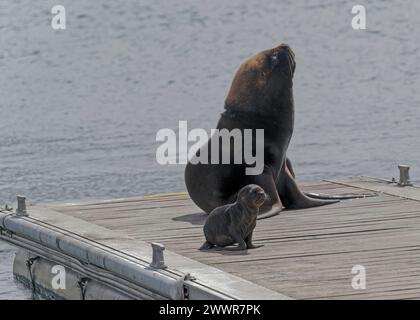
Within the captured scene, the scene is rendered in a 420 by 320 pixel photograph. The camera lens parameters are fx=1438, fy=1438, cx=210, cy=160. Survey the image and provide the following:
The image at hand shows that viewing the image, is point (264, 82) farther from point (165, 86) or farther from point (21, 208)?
point (165, 86)

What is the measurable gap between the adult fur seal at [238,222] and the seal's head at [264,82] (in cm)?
195

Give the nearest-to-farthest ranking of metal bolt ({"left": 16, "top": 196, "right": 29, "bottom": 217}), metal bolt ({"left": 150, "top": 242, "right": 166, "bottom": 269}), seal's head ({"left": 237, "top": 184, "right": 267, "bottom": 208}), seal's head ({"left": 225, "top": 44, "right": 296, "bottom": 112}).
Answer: metal bolt ({"left": 150, "top": 242, "right": 166, "bottom": 269}), seal's head ({"left": 237, "top": 184, "right": 267, "bottom": 208}), seal's head ({"left": 225, "top": 44, "right": 296, "bottom": 112}), metal bolt ({"left": 16, "top": 196, "right": 29, "bottom": 217})

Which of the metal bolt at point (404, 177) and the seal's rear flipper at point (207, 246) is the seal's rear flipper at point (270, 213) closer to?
the seal's rear flipper at point (207, 246)

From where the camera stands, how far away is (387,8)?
129 feet

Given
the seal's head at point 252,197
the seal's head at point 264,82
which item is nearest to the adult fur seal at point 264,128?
the seal's head at point 264,82

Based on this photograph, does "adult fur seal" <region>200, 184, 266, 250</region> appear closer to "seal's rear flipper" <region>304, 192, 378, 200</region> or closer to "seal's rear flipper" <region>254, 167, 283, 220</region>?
"seal's rear flipper" <region>254, 167, 283, 220</region>

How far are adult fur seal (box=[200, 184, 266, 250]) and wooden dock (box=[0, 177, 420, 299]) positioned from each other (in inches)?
4.9

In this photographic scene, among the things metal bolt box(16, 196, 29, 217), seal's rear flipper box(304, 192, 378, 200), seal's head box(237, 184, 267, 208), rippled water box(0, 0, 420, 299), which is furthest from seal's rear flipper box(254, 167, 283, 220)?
rippled water box(0, 0, 420, 299)

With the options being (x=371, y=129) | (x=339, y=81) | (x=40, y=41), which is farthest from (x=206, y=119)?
(x=40, y=41)

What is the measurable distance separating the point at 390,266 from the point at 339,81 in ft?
59.5

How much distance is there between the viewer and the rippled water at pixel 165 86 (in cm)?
1986

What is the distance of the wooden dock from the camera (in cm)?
1025

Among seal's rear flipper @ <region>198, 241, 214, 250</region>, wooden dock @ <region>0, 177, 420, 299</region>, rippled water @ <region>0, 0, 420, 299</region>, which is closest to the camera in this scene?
wooden dock @ <region>0, 177, 420, 299</region>
